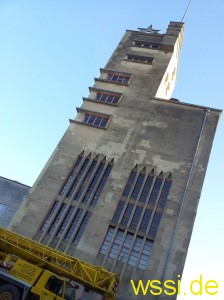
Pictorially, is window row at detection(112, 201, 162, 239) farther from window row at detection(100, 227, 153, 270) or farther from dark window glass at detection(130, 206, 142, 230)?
window row at detection(100, 227, 153, 270)

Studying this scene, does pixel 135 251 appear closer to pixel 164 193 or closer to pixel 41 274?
pixel 164 193

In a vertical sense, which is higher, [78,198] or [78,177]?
[78,177]

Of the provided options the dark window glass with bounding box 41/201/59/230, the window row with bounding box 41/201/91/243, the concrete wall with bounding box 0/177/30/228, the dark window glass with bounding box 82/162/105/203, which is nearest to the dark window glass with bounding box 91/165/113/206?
the dark window glass with bounding box 82/162/105/203

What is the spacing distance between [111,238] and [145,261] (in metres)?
3.33

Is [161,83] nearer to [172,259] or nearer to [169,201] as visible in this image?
[169,201]

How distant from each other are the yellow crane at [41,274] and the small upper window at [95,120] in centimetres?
1682

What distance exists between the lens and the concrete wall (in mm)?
36438

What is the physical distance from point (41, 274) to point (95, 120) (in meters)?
19.5

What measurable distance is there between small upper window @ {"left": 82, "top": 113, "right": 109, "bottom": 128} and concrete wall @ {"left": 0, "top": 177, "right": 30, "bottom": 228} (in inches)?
542

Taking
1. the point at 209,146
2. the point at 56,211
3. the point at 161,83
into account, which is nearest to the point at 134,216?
the point at 56,211

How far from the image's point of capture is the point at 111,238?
2402cm

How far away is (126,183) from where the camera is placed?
1058 inches

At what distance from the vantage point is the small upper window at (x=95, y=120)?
31922mm

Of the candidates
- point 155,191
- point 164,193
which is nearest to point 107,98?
point 155,191
